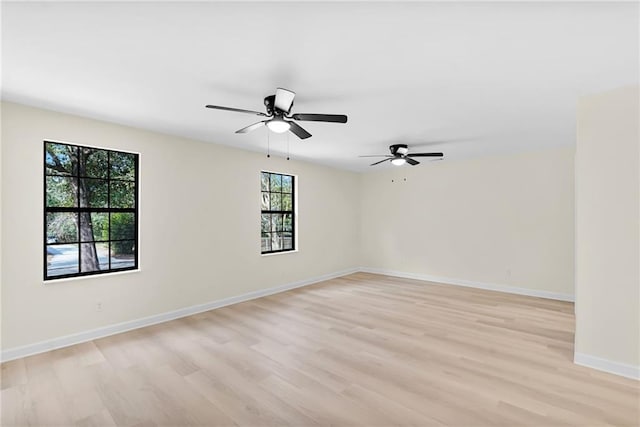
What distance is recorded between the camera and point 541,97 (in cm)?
282

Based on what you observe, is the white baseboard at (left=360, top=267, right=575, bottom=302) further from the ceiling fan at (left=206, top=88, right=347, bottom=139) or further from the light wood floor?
the ceiling fan at (left=206, top=88, right=347, bottom=139)

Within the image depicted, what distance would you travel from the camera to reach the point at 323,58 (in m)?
2.13

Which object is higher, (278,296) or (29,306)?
(29,306)

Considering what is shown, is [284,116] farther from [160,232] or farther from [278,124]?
[160,232]

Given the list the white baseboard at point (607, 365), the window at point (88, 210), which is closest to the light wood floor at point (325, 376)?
the white baseboard at point (607, 365)

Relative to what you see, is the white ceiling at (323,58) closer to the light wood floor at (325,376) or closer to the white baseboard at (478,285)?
the light wood floor at (325,376)

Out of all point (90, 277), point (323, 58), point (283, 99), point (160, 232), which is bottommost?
point (90, 277)

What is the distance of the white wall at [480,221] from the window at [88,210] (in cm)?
506

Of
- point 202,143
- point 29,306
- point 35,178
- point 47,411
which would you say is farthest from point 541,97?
point 29,306

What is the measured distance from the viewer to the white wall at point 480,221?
5.05 metres

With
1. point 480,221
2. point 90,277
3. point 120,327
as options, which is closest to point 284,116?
point 90,277

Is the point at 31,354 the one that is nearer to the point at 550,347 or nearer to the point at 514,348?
the point at 514,348

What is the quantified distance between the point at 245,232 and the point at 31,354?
9.21 ft

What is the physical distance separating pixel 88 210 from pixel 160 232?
0.82 metres
